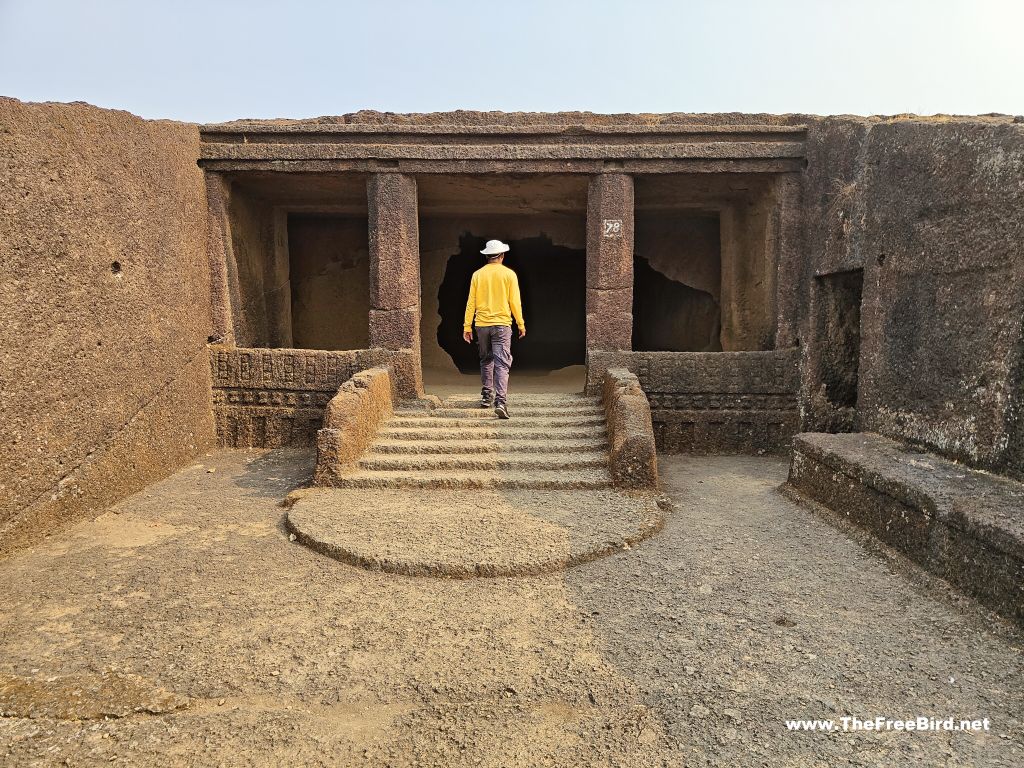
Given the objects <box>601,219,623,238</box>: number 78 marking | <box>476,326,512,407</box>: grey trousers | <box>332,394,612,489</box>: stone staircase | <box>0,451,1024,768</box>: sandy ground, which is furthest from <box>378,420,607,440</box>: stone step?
<box>601,219,623,238</box>: number 78 marking

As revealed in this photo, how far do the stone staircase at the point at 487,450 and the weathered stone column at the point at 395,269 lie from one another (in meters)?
0.59

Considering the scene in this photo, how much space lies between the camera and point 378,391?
5648mm

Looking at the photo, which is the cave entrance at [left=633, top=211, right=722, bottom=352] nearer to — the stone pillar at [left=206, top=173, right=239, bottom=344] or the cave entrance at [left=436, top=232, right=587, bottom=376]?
the cave entrance at [left=436, top=232, right=587, bottom=376]

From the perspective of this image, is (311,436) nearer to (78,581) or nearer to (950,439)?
(78,581)

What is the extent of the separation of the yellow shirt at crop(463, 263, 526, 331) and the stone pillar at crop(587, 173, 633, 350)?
1022 mm

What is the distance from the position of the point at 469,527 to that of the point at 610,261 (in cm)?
358

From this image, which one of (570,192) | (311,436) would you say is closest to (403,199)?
(570,192)

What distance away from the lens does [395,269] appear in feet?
20.9

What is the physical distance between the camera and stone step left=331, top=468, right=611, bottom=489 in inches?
183

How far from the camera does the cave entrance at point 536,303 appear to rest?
10.8m

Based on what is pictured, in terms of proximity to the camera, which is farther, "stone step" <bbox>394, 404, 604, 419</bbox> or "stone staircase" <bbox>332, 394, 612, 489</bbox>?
"stone step" <bbox>394, 404, 604, 419</bbox>

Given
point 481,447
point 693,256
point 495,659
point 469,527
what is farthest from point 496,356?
point 693,256

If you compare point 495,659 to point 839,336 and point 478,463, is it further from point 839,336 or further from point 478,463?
point 839,336

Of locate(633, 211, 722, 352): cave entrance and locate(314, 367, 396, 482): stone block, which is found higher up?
locate(633, 211, 722, 352): cave entrance
